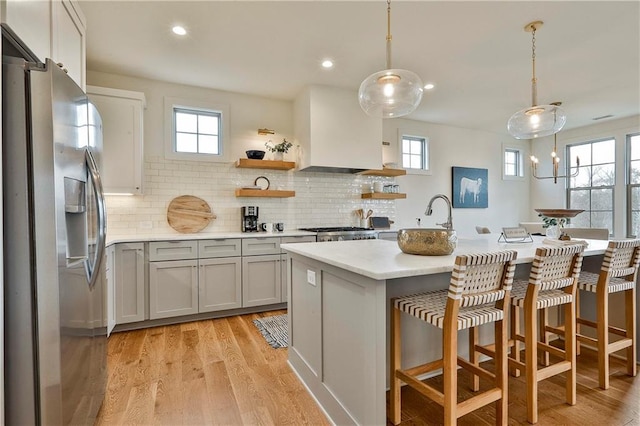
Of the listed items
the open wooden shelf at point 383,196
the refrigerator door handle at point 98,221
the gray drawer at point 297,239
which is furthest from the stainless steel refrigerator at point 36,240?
the open wooden shelf at point 383,196

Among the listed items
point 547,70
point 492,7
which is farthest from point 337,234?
point 547,70

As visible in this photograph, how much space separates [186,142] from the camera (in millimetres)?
4086

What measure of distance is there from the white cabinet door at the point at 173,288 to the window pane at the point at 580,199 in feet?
22.7

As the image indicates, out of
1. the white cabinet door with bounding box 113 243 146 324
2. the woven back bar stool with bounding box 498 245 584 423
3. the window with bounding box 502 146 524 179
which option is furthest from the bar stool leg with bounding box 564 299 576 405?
the window with bounding box 502 146 524 179

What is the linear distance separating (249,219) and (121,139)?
1.66 meters

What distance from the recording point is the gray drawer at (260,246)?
3.62 meters

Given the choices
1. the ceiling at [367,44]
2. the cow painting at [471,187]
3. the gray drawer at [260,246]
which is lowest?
the gray drawer at [260,246]

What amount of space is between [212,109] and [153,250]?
1962mm

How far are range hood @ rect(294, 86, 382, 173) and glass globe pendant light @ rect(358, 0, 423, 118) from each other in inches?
72.3

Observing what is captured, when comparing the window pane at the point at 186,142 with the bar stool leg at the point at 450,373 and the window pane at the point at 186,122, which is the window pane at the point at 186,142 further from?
the bar stool leg at the point at 450,373

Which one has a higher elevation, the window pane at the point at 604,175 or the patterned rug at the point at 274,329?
the window pane at the point at 604,175

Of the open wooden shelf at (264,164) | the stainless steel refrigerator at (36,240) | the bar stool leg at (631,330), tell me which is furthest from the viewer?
the open wooden shelf at (264,164)

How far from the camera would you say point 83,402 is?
156 centimetres

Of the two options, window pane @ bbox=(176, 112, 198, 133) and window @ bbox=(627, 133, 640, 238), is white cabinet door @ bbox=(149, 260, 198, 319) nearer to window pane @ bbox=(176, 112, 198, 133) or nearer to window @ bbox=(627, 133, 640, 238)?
window pane @ bbox=(176, 112, 198, 133)
